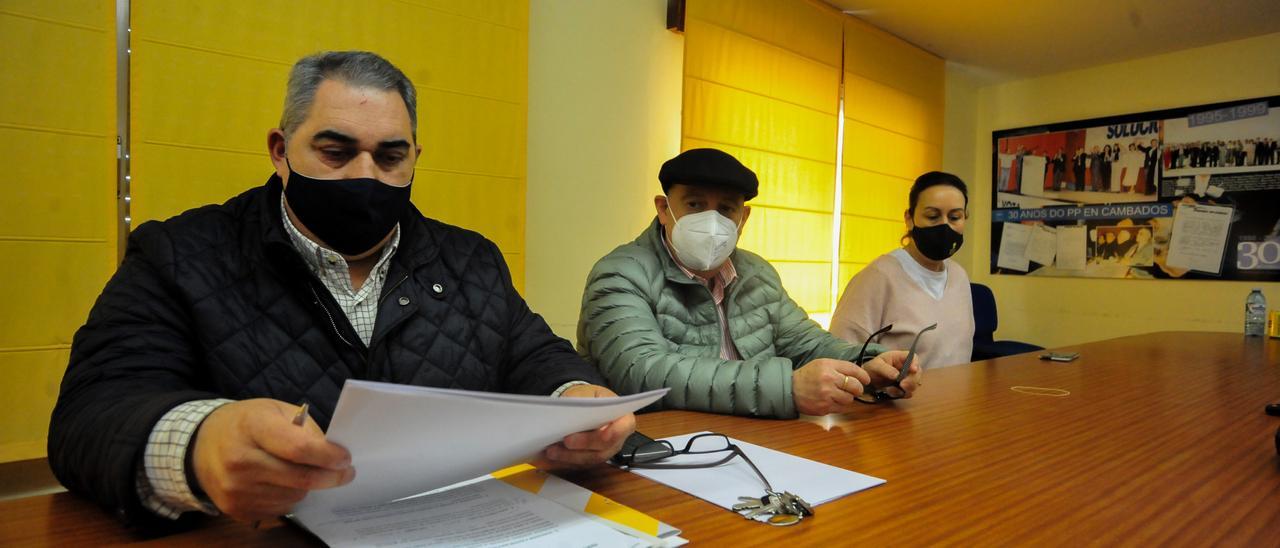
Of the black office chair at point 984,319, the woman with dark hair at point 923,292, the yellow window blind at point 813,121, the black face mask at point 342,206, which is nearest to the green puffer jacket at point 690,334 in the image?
the black face mask at point 342,206

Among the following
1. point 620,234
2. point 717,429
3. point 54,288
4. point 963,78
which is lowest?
point 717,429

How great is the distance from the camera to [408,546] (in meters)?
0.60

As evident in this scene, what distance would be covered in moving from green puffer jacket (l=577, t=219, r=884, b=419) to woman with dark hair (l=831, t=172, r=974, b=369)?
658mm

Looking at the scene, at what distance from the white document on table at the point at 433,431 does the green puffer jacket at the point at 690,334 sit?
578 millimetres

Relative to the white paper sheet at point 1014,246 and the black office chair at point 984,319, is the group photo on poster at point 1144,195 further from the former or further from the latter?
the black office chair at point 984,319

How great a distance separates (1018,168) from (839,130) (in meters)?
2.04

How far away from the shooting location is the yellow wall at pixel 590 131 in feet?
10.3

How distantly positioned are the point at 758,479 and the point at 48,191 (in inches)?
83.1

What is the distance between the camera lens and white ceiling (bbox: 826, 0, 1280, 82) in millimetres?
4074

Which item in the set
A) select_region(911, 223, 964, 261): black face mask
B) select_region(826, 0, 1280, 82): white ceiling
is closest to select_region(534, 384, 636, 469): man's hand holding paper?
select_region(911, 223, 964, 261): black face mask

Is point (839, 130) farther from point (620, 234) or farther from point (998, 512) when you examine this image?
point (998, 512)

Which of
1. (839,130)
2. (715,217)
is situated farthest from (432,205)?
(839,130)

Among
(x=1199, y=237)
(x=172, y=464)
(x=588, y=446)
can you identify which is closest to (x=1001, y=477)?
(x=588, y=446)

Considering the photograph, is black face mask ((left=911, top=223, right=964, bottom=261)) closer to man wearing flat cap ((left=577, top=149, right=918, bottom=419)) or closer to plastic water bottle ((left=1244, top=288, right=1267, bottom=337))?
man wearing flat cap ((left=577, top=149, right=918, bottom=419))
